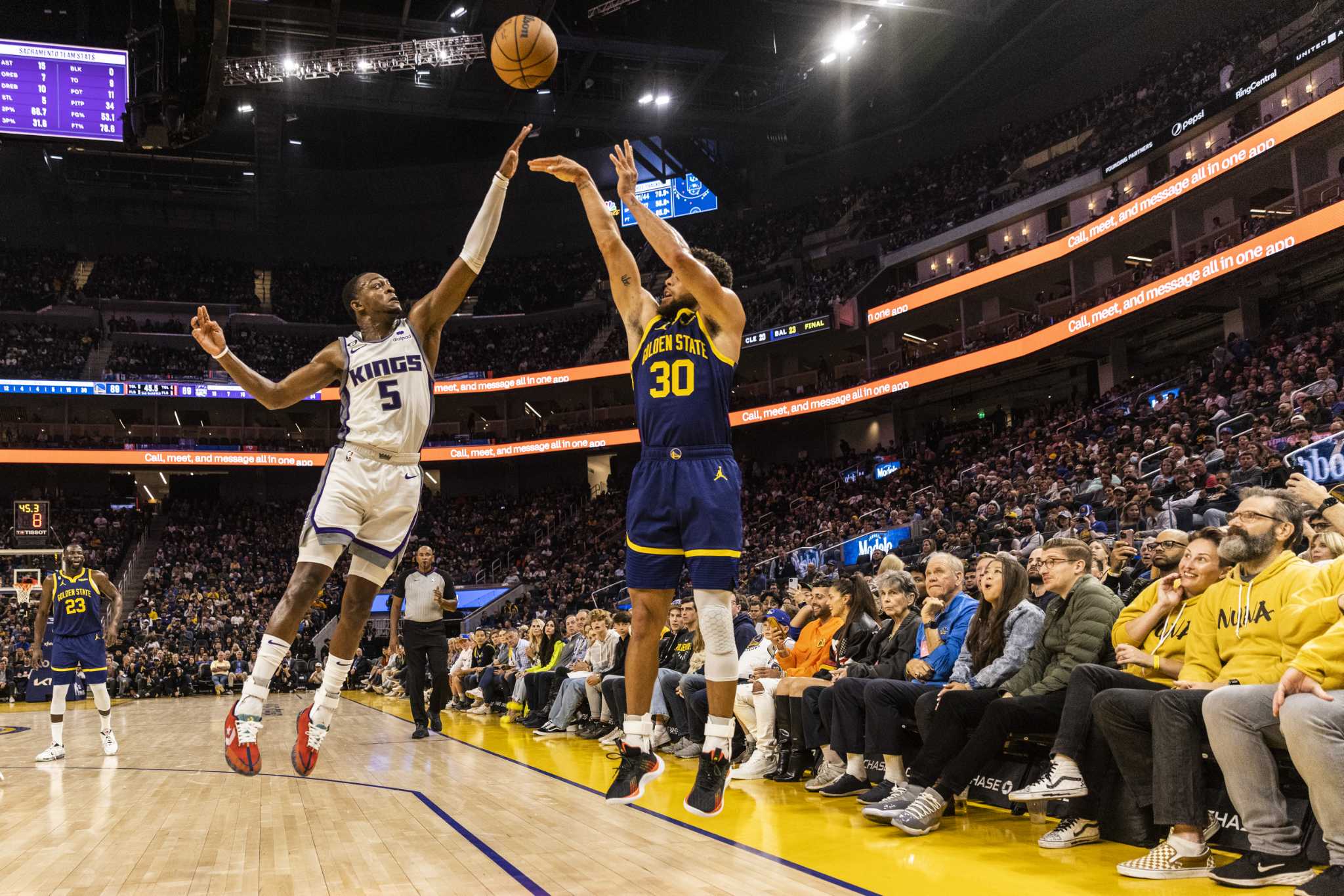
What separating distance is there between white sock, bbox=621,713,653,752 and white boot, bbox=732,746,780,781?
8.90 feet

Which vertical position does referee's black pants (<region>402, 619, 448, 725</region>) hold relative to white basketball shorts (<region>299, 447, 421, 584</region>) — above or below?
below

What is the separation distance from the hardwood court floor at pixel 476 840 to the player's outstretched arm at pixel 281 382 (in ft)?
6.77

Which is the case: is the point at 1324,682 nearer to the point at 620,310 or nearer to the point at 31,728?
the point at 620,310

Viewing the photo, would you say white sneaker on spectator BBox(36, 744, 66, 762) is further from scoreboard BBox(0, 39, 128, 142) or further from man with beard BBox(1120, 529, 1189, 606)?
scoreboard BBox(0, 39, 128, 142)

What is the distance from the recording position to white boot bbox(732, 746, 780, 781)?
716 cm

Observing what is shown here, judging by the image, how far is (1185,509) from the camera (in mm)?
12812

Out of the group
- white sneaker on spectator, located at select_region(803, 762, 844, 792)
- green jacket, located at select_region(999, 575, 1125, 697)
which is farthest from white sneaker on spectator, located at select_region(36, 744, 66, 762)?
green jacket, located at select_region(999, 575, 1125, 697)

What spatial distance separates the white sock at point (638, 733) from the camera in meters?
4.60

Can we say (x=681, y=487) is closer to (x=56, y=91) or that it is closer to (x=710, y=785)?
(x=710, y=785)

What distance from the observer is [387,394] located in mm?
4906

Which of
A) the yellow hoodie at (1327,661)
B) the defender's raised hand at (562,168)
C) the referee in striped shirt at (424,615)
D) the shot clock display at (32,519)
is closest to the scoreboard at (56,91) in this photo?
the shot clock display at (32,519)

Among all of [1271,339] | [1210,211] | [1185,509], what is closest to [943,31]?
[1210,211]

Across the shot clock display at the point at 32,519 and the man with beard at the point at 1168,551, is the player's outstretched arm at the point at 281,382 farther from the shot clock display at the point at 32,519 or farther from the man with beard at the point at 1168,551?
the shot clock display at the point at 32,519

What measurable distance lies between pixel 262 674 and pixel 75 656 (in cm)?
656
